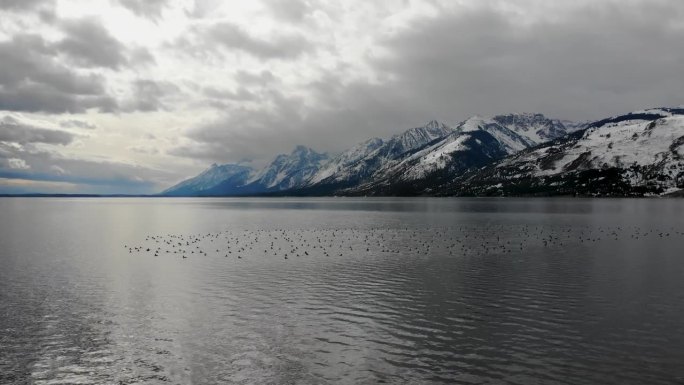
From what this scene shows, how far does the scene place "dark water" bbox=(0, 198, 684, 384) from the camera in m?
29.8

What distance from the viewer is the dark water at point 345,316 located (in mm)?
29750

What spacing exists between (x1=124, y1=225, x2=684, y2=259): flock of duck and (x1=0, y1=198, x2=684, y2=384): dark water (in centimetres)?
204

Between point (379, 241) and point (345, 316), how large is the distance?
60.9 m

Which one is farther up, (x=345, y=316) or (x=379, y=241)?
(x=379, y=241)

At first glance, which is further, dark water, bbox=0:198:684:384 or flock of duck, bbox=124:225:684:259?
flock of duck, bbox=124:225:684:259

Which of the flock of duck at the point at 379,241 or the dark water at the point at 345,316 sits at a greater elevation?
the flock of duck at the point at 379,241

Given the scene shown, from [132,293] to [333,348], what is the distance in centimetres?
3037

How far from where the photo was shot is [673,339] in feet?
114

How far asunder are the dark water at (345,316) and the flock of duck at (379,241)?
2.04m

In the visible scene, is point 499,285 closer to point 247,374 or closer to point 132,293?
point 247,374

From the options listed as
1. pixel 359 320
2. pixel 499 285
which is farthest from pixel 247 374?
pixel 499 285

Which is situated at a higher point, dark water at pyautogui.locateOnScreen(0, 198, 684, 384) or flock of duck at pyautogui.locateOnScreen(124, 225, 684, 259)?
flock of duck at pyautogui.locateOnScreen(124, 225, 684, 259)

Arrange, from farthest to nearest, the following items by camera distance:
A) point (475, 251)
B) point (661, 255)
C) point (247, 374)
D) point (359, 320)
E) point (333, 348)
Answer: point (475, 251), point (661, 255), point (359, 320), point (333, 348), point (247, 374)

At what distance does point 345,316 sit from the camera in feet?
139
